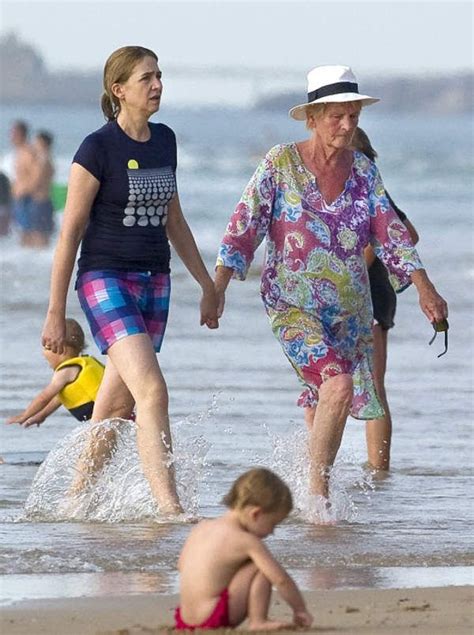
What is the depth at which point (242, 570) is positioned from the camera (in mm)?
4262

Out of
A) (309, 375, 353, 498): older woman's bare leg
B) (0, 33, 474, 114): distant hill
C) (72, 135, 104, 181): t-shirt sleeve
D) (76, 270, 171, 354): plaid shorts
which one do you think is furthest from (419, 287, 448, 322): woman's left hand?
(0, 33, 474, 114): distant hill

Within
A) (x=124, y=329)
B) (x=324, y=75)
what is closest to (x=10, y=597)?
(x=124, y=329)

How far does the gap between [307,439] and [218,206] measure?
3030 centimetres

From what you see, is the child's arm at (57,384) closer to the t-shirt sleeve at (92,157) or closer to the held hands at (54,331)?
the held hands at (54,331)

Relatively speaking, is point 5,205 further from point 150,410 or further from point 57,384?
point 150,410

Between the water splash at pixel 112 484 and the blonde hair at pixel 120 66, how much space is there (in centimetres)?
119

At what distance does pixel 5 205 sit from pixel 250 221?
2055 centimetres

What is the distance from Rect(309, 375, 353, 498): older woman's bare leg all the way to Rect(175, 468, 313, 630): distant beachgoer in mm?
1977

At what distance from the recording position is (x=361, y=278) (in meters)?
6.43

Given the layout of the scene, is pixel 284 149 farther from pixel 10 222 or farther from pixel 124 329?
pixel 10 222

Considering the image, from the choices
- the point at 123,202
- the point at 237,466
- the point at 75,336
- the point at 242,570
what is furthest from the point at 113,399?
the point at 242,570

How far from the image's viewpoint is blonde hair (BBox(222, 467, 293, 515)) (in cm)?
425

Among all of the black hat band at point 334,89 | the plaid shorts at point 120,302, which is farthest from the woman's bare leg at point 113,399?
the black hat band at point 334,89

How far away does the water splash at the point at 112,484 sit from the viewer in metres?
6.42
